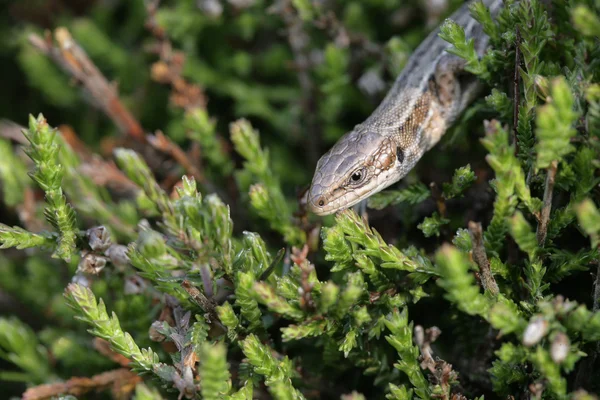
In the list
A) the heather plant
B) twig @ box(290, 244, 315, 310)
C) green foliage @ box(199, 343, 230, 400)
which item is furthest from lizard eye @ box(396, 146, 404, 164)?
green foliage @ box(199, 343, 230, 400)

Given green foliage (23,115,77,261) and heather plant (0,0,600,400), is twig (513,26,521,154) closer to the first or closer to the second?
heather plant (0,0,600,400)

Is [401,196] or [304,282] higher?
[304,282]

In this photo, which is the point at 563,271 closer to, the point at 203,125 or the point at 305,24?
the point at 203,125

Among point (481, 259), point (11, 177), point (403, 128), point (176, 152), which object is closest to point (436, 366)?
point (481, 259)

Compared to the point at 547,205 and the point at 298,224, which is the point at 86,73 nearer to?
the point at 298,224

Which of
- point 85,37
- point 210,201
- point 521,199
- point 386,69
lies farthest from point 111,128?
point 521,199
